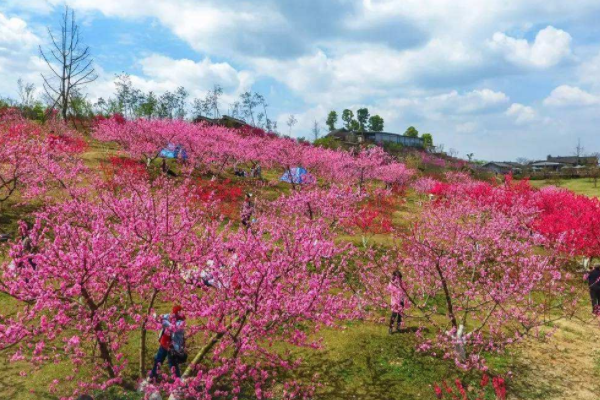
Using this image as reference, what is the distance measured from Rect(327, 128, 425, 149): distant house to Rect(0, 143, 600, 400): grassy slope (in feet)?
247

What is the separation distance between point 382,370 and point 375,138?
8626cm

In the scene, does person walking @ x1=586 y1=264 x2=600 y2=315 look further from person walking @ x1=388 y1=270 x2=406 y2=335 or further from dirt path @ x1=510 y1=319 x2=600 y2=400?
person walking @ x1=388 y1=270 x2=406 y2=335

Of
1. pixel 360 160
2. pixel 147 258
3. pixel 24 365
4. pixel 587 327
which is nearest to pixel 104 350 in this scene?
pixel 147 258

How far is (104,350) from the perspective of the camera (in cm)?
815

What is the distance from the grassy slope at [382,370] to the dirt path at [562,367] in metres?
0.03

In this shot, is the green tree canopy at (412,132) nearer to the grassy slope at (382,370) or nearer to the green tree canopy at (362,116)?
the green tree canopy at (362,116)

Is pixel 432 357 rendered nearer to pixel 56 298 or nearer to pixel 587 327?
pixel 587 327

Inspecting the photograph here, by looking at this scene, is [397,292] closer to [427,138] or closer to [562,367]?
[562,367]

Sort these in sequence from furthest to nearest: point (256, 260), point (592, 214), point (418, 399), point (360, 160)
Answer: point (360, 160) < point (592, 214) < point (418, 399) < point (256, 260)

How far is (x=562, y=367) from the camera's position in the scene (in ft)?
36.2

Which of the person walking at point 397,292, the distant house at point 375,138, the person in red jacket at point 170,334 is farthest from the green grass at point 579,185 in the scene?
the person in red jacket at point 170,334

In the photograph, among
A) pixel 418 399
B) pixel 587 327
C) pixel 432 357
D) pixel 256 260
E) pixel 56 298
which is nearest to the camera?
pixel 56 298

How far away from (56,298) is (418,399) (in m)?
8.26

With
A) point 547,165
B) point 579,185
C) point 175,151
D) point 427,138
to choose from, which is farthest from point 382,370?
point 427,138
